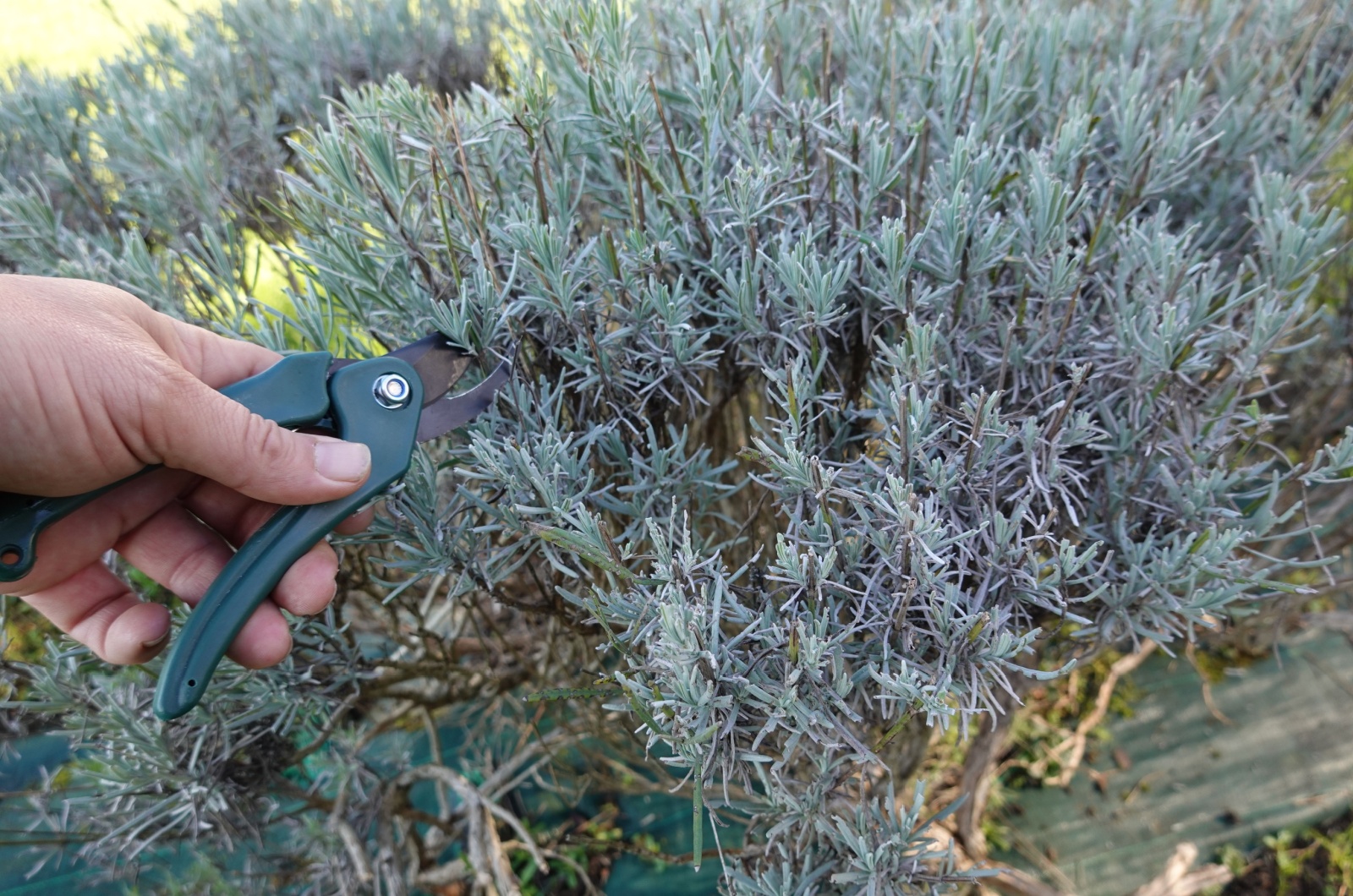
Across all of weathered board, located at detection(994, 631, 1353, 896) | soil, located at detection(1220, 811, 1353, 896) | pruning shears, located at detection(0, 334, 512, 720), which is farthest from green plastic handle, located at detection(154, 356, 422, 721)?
soil, located at detection(1220, 811, 1353, 896)

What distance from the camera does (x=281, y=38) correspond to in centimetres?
329

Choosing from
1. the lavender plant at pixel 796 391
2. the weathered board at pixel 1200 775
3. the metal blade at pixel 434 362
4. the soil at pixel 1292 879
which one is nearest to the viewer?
the lavender plant at pixel 796 391

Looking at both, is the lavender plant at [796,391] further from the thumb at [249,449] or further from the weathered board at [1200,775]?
the weathered board at [1200,775]

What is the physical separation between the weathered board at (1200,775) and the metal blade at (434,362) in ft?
8.61

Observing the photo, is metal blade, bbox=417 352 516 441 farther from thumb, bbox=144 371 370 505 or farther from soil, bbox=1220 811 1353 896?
soil, bbox=1220 811 1353 896

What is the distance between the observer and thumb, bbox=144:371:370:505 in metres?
1.40

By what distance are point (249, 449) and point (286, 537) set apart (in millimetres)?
160

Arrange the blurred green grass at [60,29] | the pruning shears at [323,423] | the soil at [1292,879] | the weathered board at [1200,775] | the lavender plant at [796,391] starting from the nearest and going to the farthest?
the lavender plant at [796,391], the pruning shears at [323,423], the soil at [1292,879], the weathered board at [1200,775], the blurred green grass at [60,29]

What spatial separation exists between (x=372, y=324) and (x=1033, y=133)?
162 cm

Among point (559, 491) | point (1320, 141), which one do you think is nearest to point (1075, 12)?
point (1320, 141)

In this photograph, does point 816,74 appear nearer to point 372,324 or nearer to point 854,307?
point 854,307

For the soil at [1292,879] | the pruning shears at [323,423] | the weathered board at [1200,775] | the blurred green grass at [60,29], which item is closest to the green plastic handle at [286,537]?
the pruning shears at [323,423]

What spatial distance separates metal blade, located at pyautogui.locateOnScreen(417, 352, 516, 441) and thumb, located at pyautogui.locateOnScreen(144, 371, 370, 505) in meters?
A: 0.14

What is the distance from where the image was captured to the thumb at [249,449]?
1397 mm
